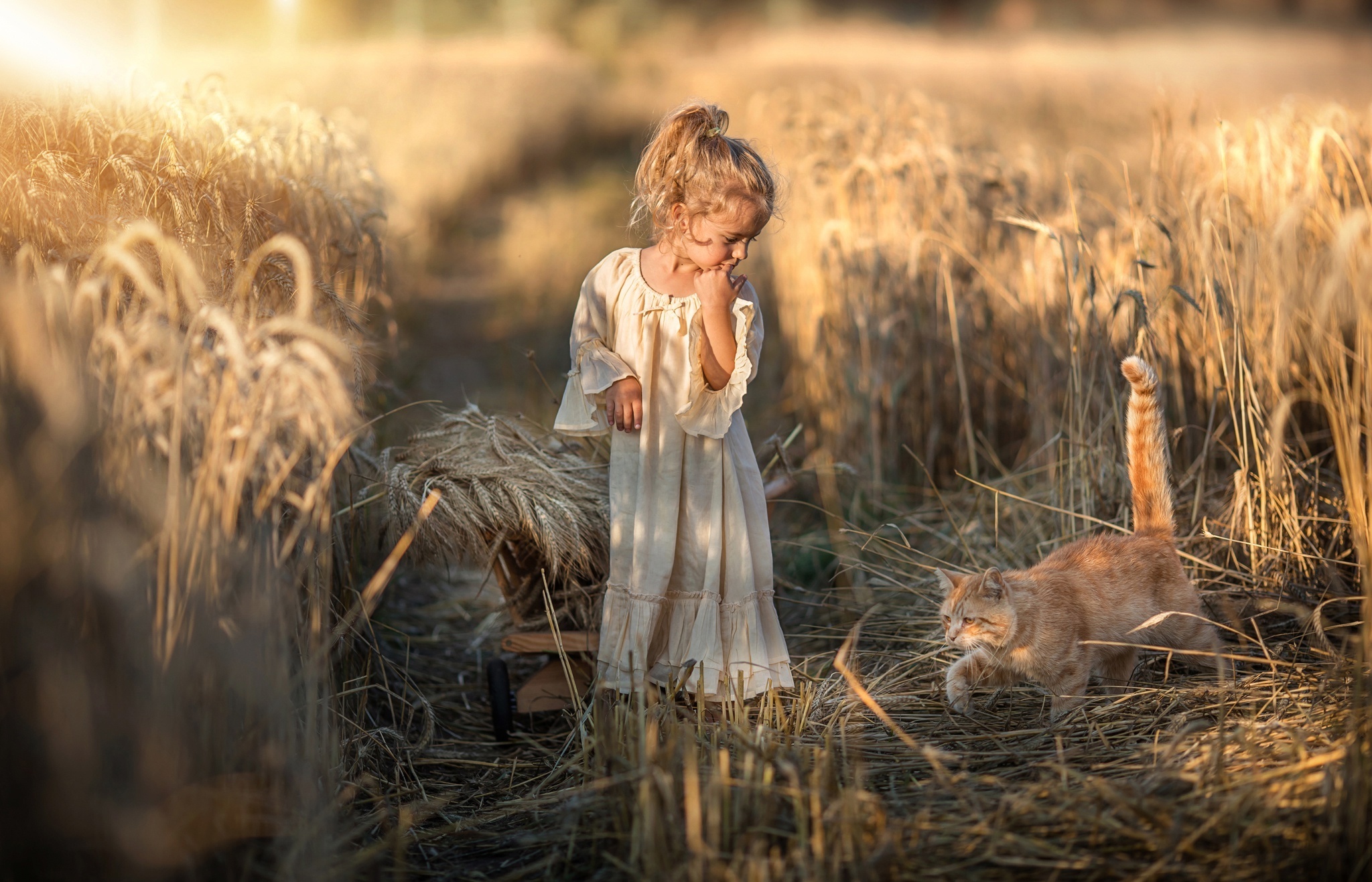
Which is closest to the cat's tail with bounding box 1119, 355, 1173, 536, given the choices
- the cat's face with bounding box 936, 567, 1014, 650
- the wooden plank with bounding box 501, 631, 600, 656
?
the cat's face with bounding box 936, 567, 1014, 650

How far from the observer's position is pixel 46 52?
3150 millimetres

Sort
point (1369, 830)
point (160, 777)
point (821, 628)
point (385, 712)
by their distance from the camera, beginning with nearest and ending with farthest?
point (160, 777) → point (1369, 830) → point (385, 712) → point (821, 628)

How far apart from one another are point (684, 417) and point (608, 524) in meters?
0.43

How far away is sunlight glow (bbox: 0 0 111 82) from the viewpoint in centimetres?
281

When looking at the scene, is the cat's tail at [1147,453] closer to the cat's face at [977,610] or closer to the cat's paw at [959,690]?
the cat's face at [977,610]

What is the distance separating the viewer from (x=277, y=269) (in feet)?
7.55

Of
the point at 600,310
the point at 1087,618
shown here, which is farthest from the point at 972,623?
the point at 600,310

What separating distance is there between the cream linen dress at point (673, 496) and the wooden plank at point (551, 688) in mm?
234

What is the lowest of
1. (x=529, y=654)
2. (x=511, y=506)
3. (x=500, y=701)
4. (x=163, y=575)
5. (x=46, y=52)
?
(x=500, y=701)

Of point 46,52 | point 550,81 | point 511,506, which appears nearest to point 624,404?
point 511,506

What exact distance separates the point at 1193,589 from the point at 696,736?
52.2 inches

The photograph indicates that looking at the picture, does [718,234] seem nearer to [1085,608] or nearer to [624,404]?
[624,404]

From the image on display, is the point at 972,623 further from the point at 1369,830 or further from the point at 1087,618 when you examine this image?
the point at 1369,830

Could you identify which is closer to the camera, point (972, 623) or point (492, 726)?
point (972, 623)
